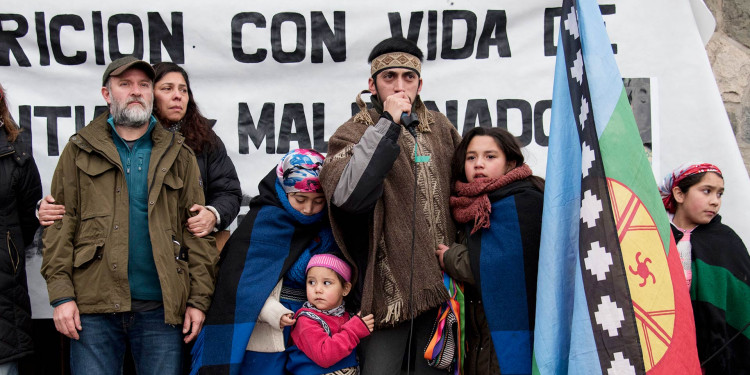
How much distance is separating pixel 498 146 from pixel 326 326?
1061 mm

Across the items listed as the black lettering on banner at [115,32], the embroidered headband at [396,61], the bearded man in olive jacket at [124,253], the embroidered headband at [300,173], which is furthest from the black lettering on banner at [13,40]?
the embroidered headband at [396,61]

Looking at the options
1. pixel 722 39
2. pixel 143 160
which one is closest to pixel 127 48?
pixel 143 160

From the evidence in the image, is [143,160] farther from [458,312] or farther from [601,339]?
[601,339]

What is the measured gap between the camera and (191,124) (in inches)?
139

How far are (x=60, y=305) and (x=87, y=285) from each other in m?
0.13

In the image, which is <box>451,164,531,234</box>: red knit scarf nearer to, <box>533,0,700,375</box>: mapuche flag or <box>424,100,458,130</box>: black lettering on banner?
<box>533,0,700,375</box>: mapuche flag

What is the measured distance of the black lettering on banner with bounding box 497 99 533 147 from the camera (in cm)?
394

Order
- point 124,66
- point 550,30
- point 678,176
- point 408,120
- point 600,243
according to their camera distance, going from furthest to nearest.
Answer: point 550,30 < point 678,176 < point 124,66 < point 408,120 < point 600,243

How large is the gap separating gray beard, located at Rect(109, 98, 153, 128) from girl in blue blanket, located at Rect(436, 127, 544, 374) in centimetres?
140

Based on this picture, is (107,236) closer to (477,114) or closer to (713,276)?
(477,114)

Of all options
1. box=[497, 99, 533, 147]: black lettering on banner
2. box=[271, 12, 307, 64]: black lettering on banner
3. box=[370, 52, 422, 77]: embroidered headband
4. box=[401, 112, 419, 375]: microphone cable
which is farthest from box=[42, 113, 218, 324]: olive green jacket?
box=[497, 99, 533, 147]: black lettering on banner

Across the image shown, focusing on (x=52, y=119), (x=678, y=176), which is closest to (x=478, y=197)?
(x=678, y=176)

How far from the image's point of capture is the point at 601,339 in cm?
229

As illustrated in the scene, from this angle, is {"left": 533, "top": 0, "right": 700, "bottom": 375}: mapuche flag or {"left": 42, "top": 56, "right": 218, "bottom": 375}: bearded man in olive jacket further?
{"left": 42, "top": 56, "right": 218, "bottom": 375}: bearded man in olive jacket
